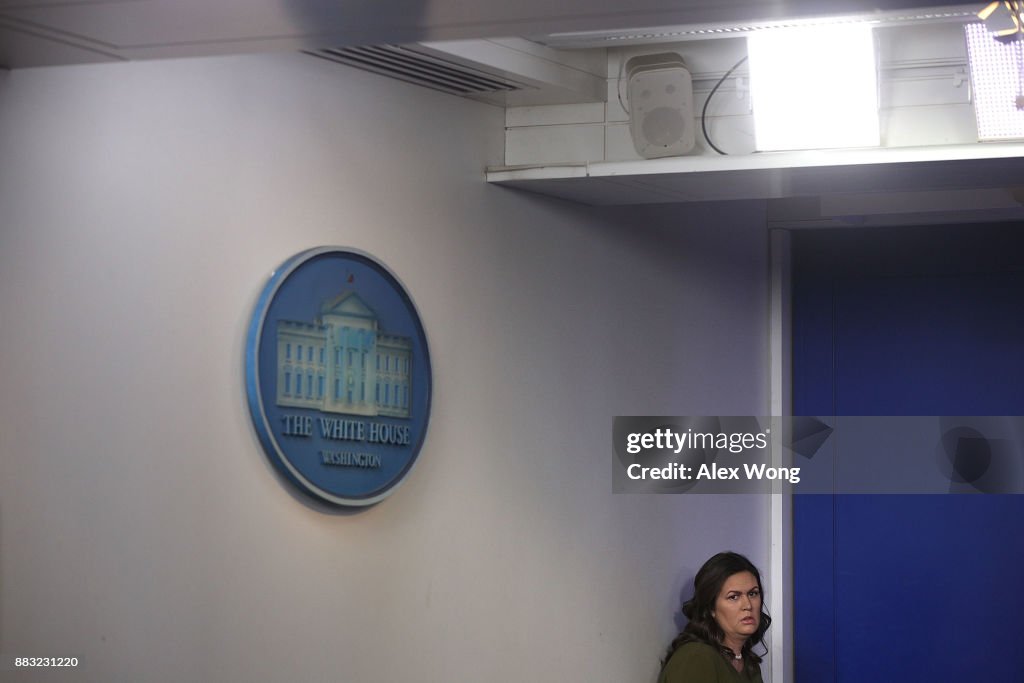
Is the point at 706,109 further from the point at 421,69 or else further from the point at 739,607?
the point at 739,607

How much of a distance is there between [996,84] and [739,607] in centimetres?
195

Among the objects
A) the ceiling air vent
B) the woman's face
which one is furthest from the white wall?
the woman's face

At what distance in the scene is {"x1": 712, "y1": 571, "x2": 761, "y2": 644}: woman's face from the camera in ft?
14.8

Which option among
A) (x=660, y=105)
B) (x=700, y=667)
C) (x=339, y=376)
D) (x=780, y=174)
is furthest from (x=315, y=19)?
(x=700, y=667)

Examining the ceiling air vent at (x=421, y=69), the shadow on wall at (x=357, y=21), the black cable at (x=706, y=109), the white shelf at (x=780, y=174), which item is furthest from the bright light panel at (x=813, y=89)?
the shadow on wall at (x=357, y=21)

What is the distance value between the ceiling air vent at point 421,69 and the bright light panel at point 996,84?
1.34m

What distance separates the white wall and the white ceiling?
1.41 feet

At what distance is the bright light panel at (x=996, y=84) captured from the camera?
12.2 ft

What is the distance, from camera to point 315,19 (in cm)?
232

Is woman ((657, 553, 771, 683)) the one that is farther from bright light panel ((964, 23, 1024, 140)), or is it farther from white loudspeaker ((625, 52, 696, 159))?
bright light panel ((964, 23, 1024, 140))

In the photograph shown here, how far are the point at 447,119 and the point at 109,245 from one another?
4.58 feet

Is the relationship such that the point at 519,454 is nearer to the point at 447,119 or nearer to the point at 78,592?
the point at 447,119

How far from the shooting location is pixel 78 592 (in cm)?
281

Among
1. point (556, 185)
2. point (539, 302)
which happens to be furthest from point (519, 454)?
point (556, 185)
